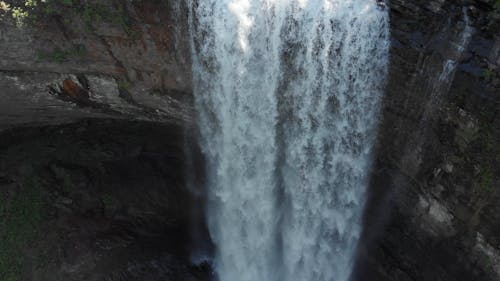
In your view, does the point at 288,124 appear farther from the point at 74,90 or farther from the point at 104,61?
the point at 74,90

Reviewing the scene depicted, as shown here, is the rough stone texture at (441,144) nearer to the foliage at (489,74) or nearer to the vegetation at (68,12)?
the foliage at (489,74)

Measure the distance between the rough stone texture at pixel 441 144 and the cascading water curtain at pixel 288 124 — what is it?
49 cm

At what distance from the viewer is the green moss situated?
1336 cm

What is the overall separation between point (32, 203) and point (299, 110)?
958cm

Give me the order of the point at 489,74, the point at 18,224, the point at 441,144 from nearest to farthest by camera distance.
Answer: the point at 489,74, the point at 441,144, the point at 18,224

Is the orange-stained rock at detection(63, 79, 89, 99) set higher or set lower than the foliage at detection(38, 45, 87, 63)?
lower

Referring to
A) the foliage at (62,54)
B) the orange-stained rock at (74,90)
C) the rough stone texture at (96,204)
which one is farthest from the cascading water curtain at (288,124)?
the orange-stained rock at (74,90)

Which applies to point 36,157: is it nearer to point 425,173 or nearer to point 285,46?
point 285,46

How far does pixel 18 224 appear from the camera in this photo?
45.9 ft

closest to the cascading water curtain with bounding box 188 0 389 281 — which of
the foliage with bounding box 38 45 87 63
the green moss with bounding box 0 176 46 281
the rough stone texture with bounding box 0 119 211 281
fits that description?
the rough stone texture with bounding box 0 119 211 281

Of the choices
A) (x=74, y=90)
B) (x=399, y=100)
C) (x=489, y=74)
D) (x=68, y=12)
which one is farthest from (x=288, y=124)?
(x=74, y=90)

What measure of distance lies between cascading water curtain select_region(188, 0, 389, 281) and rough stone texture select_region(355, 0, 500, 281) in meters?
0.49

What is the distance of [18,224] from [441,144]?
42.0ft

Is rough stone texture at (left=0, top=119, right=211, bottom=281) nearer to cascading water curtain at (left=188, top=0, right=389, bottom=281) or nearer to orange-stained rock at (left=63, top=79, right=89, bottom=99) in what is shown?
orange-stained rock at (left=63, top=79, right=89, bottom=99)
